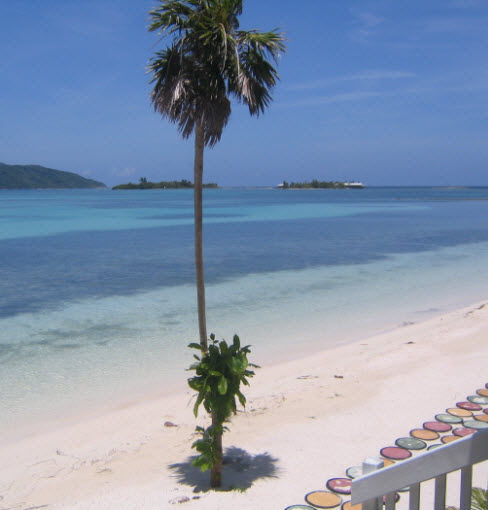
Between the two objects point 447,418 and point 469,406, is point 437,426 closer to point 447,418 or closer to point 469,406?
point 447,418

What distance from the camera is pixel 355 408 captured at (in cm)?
716

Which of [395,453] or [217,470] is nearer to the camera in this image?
[217,470]

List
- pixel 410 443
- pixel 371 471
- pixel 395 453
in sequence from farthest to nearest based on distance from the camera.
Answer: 1. pixel 410 443
2. pixel 395 453
3. pixel 371 471

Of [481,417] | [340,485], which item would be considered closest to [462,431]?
[481,417]

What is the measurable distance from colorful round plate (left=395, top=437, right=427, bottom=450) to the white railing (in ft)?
12.0

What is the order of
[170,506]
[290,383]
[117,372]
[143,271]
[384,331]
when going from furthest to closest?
[143,271] → [384,331] → [117,372] → [290,383] → [170,506]

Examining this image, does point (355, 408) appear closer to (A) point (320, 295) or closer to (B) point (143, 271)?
(A) point (320, 295)

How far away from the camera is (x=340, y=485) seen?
5.03 metres

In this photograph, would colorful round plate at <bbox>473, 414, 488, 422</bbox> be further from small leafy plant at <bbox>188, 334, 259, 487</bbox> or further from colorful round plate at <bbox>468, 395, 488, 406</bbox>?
small leafy plant at <bbox>188, 334, 259, 487</bbox>

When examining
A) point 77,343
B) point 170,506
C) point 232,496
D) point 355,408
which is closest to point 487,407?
point 355,408

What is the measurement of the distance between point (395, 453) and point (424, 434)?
639 mm

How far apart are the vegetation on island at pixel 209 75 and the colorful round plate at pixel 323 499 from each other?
3.37 ft

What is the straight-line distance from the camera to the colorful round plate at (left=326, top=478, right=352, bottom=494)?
16.2 feet

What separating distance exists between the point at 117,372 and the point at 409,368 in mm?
5080
